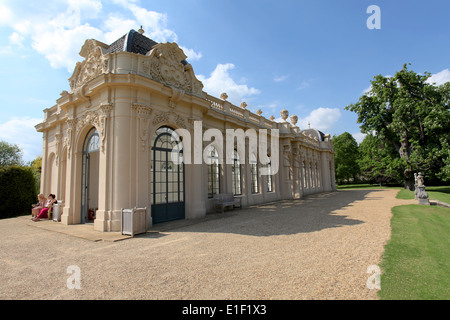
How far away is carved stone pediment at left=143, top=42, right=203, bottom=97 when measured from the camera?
837 cm

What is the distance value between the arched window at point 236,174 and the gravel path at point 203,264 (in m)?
6.17

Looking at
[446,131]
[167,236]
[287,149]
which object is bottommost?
[167,236]

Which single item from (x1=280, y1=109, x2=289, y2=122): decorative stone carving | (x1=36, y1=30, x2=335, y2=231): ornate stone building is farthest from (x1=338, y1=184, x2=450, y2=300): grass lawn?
(x1=280, y1=109, x2=289, y2=122): decorative stone carving

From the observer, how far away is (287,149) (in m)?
17.5

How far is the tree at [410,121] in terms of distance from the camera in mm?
19281

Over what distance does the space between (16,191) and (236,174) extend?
526 inches

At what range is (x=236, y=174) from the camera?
43.8ft

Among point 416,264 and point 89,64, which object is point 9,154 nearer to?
point 89,64

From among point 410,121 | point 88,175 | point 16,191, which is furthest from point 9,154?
point 410,121

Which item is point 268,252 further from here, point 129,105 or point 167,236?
point 129,105
